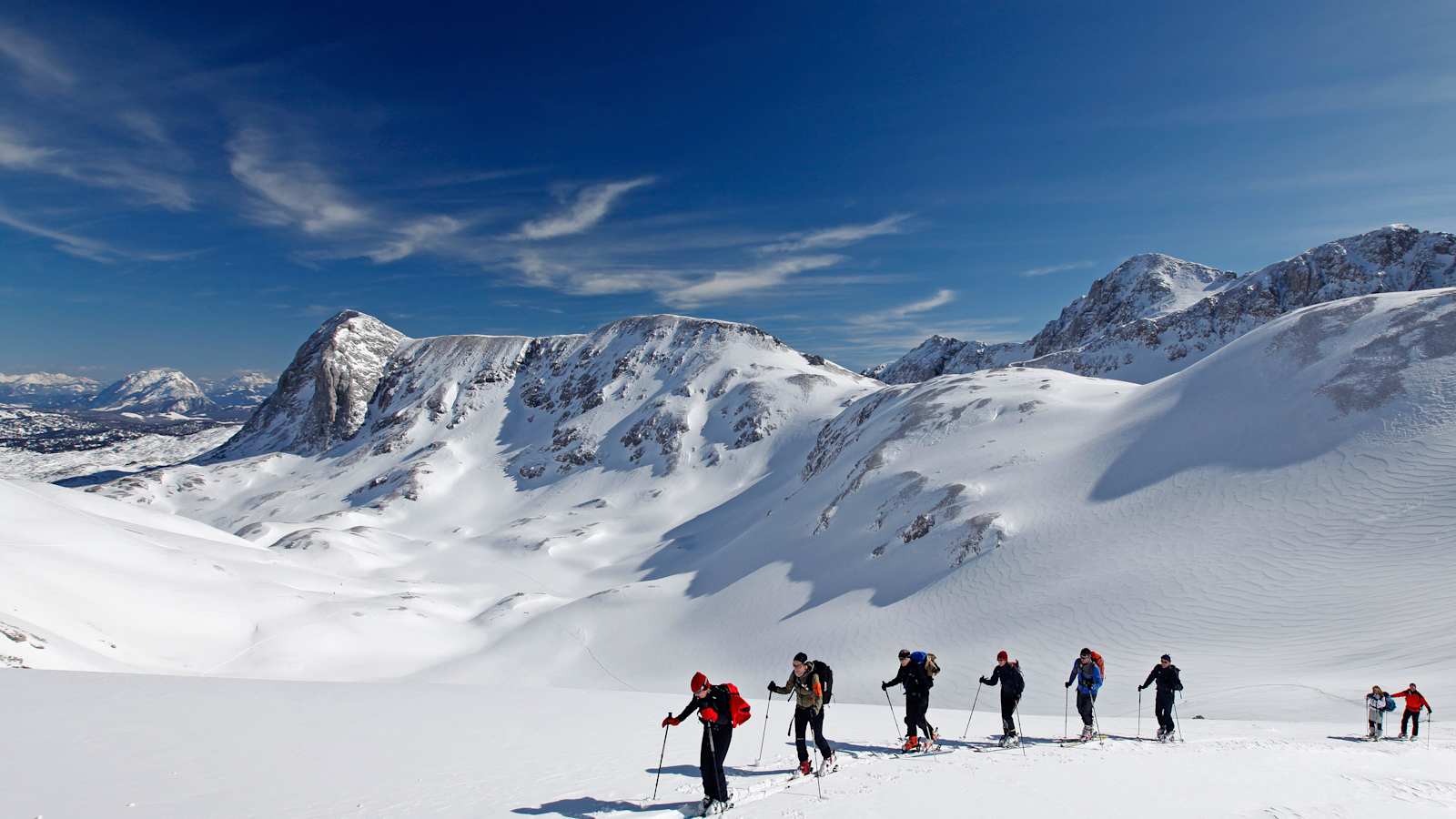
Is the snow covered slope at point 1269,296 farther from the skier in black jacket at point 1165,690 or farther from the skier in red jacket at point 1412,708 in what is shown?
the skier in black jacket at point 1165,690

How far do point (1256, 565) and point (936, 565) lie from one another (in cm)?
1600

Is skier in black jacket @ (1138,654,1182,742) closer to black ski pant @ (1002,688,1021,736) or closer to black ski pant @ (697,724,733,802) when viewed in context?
black ski pant @ (1002,688,1021,736)

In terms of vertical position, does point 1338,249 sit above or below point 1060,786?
above

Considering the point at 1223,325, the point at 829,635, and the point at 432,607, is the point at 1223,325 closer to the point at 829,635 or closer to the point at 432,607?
the point at 829,635

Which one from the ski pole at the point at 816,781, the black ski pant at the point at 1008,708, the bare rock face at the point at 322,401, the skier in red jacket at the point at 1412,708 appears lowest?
the ski pole at the point at 816,781

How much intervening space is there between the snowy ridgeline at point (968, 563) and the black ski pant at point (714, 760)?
17288 millimetres

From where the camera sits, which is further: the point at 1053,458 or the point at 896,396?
the point at 896,396

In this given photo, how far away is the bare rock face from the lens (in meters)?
175

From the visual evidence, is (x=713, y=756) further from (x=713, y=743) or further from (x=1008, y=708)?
(x=1008, y=708)

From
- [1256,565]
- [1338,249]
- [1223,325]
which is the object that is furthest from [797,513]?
[1338,249]

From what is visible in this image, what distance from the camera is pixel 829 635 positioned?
38375mm

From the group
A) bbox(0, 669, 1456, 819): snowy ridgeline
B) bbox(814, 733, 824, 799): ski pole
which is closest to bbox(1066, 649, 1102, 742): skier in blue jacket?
bbox(0, 669, 1456, 819): snowy ridgeline

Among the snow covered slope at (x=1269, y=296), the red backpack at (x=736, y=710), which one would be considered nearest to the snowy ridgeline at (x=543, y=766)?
the red backpack at (x=736, y=710)

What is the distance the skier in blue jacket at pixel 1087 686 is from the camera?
15.1 meters
